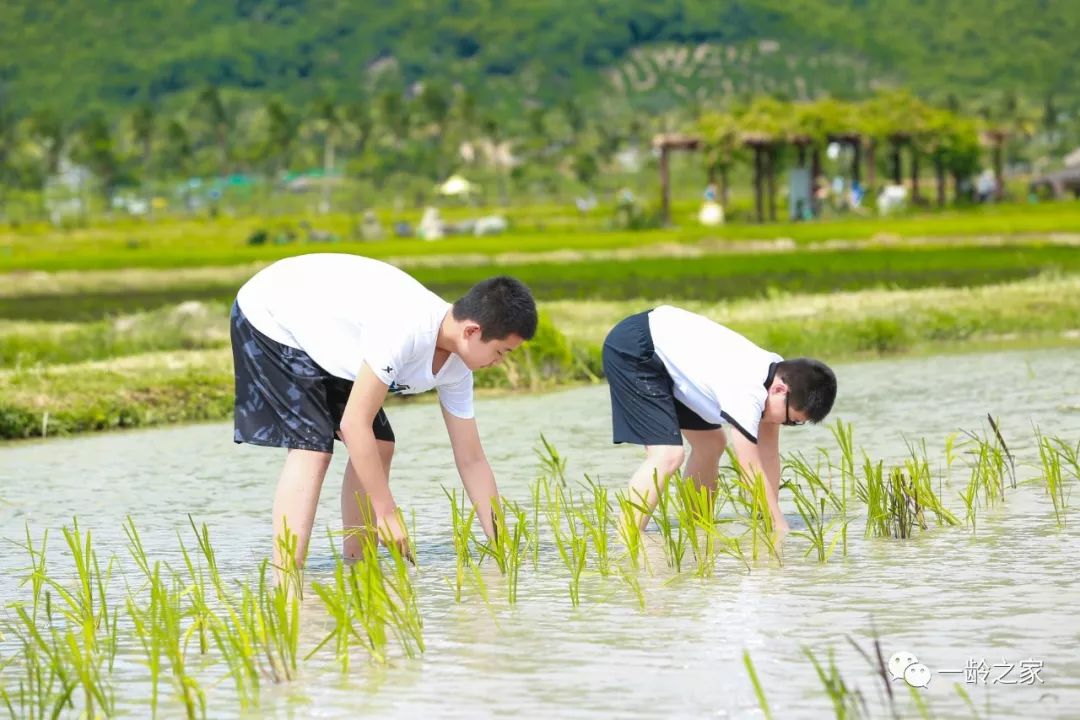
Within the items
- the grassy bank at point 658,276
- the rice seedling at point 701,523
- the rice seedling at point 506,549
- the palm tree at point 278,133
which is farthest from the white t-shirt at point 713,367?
the palm tree at point 278,133

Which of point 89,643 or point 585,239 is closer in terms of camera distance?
point 89,643

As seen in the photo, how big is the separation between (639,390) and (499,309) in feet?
4.34

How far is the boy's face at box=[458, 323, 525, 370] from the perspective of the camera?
190 inches

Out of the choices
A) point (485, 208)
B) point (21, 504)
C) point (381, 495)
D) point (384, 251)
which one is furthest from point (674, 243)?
point (485, 208)

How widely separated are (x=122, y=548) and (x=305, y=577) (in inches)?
40.7

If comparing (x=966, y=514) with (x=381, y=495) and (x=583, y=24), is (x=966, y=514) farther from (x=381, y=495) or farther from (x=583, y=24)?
(x=583, y=24)

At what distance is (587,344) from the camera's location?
13180 mm

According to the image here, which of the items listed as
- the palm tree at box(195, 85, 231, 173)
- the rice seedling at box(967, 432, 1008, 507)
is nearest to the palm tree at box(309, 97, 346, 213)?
the palm tree at box(195, 85, 231, 173)

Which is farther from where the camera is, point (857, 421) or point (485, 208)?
point (485, 208)

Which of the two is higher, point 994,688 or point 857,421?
point 994,688

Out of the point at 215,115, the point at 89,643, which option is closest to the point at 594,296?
the point at 89,643

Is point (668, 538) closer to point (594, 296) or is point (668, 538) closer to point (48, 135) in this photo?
point (594, 296)

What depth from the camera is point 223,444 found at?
31.1ft

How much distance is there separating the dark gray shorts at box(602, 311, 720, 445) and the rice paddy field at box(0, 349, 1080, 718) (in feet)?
1.07
